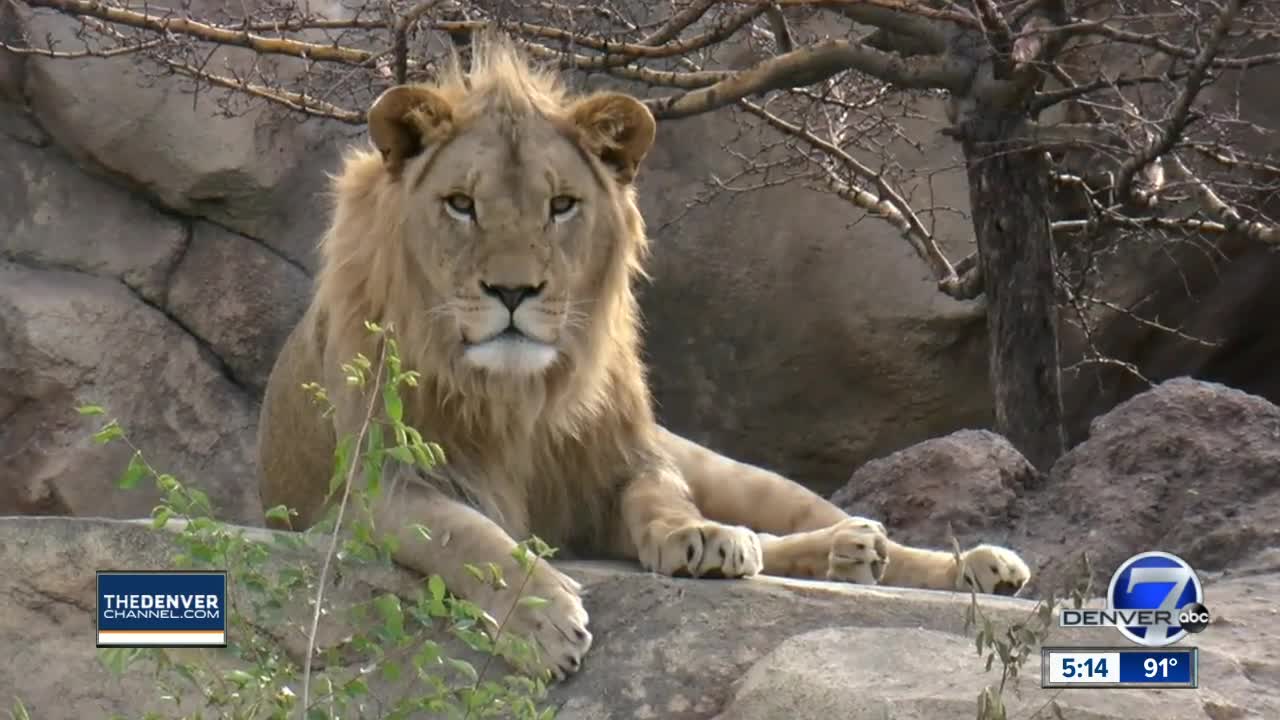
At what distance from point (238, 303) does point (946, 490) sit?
4.32 m

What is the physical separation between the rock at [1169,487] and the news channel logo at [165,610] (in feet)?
7.56

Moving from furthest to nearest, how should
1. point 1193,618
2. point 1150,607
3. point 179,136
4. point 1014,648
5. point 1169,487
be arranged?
point 179,136, point 1169,487, point 1193,618, point 1150,607, point 1014,648

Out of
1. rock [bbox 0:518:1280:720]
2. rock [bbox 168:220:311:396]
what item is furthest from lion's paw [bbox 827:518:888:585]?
rock [bbox 168:220:311:396]

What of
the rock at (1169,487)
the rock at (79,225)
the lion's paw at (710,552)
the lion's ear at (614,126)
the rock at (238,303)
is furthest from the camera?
the rock at (238,303)

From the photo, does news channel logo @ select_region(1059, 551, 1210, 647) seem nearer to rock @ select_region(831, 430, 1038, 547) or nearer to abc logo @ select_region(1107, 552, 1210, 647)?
abc logo @ select_region(1107, 552, 1210, 647)

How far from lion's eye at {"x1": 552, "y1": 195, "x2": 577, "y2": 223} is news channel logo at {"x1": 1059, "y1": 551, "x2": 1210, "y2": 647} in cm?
142

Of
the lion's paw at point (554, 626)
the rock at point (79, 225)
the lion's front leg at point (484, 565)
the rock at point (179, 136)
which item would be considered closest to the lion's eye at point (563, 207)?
the lion's front leg at point (484, 565)

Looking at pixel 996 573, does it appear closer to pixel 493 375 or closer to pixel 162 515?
pixel 493 375

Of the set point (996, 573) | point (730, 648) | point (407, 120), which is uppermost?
point (407, 120)

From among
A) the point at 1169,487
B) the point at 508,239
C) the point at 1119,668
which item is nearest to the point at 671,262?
the point at 1169,487

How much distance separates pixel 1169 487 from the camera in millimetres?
5277

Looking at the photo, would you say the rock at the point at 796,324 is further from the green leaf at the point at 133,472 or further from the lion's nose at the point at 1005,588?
the green leaf at the point at 133,472

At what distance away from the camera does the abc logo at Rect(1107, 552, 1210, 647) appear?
12.1 ft

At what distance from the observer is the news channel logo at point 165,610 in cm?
363
